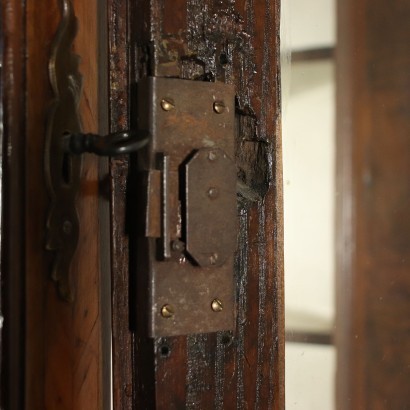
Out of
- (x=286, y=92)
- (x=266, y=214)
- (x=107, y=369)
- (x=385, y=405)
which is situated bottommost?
(x=385, y=405)

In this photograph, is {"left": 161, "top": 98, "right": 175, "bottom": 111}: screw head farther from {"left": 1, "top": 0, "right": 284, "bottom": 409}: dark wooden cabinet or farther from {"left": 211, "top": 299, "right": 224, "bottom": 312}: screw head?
{"left": 211, "top": 299, "right": 224, "bottom": 312}: screw head

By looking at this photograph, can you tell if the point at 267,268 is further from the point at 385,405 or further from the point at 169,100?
the point at 385,405

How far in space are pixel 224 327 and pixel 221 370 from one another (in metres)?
0.04

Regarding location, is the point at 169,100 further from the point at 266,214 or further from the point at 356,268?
the point at 356,268

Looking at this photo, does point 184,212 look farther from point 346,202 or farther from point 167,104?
point 346,202

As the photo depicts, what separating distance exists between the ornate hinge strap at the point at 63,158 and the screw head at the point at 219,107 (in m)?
0.09

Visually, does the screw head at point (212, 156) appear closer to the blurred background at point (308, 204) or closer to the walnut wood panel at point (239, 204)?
the walnut wood panel at point (239, 204)

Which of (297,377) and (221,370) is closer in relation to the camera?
(221,370)

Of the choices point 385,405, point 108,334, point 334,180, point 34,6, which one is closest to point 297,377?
point 385,405

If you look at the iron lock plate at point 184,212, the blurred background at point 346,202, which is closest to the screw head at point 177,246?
the iron lock plate at point 184,212

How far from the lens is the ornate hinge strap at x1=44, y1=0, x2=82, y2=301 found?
392 millimetres

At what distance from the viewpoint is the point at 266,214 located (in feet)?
1.51

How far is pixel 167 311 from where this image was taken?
40 cm

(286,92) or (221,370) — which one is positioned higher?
(286,92)
